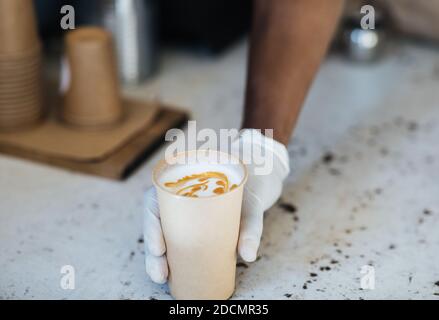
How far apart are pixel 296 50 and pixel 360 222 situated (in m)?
0.36

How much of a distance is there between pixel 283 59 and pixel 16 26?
1.89 ft

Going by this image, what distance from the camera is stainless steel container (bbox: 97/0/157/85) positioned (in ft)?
5.49

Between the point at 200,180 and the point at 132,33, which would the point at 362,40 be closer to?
the point at 132,33

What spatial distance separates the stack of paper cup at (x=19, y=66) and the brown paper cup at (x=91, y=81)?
7cm

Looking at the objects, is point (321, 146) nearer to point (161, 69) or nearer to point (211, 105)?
point (211, 105)

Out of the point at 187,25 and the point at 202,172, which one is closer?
the point at 202,172

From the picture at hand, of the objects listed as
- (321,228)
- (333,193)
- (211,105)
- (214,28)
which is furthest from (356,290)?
(214,28)

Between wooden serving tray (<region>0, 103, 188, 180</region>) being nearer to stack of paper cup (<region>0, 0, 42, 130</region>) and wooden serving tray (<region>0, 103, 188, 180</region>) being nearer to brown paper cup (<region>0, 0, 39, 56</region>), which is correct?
stack of paper cup (<region>0, 0, 42, 130</region>)

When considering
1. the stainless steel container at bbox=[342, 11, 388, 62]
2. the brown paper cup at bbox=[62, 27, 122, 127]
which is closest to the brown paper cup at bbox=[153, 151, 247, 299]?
the brown paper cup at bbox=[62, 27, 122, 127]

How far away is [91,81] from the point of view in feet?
4.50

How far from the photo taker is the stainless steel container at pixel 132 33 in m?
1.67

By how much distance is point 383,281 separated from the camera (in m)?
1.01

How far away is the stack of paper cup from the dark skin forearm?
50cm

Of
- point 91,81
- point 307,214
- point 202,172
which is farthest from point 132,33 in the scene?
point 202,172
